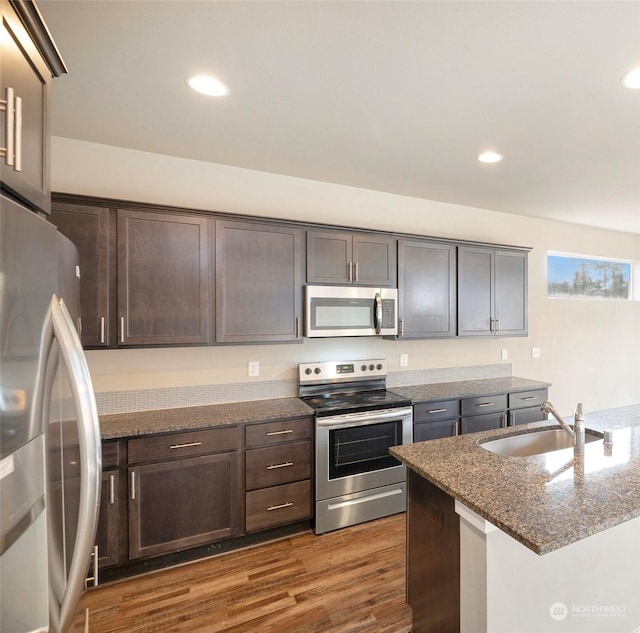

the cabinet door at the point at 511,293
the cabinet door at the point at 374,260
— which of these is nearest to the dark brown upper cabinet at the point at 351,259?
the cabinet door at the point at 374,260

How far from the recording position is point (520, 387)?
338 cm

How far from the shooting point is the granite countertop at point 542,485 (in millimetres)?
1090

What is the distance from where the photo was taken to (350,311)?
9.46 ft

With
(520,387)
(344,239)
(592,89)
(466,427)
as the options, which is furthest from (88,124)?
(520,387)

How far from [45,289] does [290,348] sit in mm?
2237

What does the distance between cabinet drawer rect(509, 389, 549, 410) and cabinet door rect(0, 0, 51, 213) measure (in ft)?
11.8

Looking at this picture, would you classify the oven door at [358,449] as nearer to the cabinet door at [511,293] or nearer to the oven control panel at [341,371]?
the oven control panel at [341,371]

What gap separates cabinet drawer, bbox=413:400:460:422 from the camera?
2.91m

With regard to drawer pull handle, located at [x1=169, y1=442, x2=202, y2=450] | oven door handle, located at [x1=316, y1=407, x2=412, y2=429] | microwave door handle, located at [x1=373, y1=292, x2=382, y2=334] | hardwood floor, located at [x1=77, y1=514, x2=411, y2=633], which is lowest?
hardwood floor, located at [x1=77, y1=514, x2=411, y2=633]

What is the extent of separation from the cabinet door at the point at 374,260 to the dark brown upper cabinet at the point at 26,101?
217 centimetres

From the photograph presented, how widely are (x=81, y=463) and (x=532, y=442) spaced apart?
2080 mm

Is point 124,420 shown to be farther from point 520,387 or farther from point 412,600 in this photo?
point 520,387

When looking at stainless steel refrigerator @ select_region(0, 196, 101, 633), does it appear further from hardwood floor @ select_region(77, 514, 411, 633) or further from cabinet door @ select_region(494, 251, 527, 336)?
cabinet door @ select_region(494, 251, 527, 336)

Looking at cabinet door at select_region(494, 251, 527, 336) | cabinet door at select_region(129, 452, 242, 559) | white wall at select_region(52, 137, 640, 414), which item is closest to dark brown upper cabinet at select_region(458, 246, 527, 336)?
cabinet door at select_region(494, 251, 527, 336)
